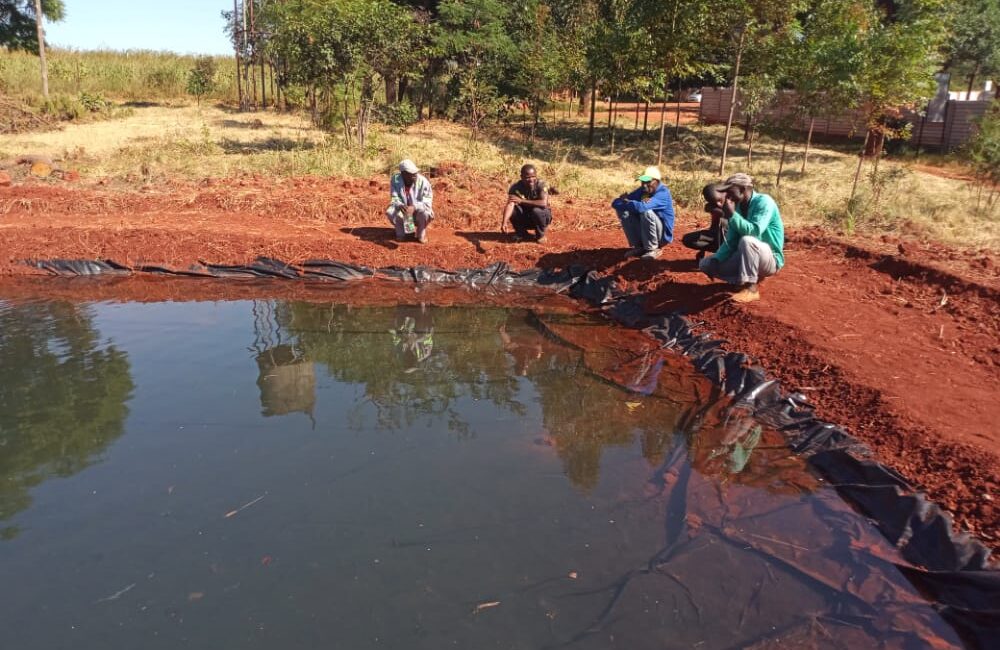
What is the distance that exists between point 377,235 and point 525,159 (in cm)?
682

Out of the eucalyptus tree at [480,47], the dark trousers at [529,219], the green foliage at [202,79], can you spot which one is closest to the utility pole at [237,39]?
the green foliage at [202,79]

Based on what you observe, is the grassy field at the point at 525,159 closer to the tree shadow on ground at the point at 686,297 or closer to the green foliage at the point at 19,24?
the tree shadow on ground at the point at 686,297

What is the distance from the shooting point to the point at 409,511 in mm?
3445

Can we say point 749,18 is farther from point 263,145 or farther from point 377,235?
point 263,145

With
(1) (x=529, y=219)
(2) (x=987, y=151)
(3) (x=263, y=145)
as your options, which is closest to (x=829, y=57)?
(2) (x=987, y=151)

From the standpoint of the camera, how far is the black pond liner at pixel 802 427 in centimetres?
281

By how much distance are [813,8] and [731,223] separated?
35.8 feet

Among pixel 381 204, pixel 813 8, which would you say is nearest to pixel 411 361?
pixel 381 204

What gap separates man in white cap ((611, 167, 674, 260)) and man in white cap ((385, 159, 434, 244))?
2275 millimetres

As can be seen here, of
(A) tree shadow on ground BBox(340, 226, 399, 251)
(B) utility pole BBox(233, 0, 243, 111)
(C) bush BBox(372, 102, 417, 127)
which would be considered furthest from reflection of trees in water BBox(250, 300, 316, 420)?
(B) utility pole BBox(233, 0, 243, 111)

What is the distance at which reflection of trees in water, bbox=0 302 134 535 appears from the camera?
3.87 meters

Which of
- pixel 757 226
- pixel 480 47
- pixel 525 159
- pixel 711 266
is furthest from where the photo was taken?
pixel 480 47

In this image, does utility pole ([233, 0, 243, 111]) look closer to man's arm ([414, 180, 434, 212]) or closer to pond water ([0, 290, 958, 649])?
man's arm ([414, 180, 434, 212])

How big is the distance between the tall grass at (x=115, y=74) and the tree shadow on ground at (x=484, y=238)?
59.7 feet
